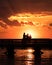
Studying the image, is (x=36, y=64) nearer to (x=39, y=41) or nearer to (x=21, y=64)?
(x=21, y=64)

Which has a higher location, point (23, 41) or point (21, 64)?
point (23, 41)

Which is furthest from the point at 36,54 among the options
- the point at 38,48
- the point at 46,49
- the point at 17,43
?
the point at 46,49

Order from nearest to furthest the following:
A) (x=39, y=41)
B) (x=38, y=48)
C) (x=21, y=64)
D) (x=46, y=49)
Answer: (x=21, y=64), (x=38, y=48), (x=39, y=41), (x=46, y=49)

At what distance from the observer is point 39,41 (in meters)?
35.0

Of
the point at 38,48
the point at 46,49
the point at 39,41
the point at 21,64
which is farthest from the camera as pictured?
the point at 46,49

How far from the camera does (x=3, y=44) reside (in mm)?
34062

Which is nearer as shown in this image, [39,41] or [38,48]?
[38,48]

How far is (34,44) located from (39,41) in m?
1.46

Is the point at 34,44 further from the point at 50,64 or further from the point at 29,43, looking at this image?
the point at 50,64

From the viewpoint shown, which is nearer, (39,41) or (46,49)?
(39,41)

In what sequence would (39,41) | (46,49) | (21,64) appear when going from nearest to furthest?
(21,64)
(39,41)
(46,49)

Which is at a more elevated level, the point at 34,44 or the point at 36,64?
the point at 34,44

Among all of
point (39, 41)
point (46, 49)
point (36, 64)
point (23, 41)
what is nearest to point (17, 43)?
point (23, 41)

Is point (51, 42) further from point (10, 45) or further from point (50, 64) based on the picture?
point (50, 64)
